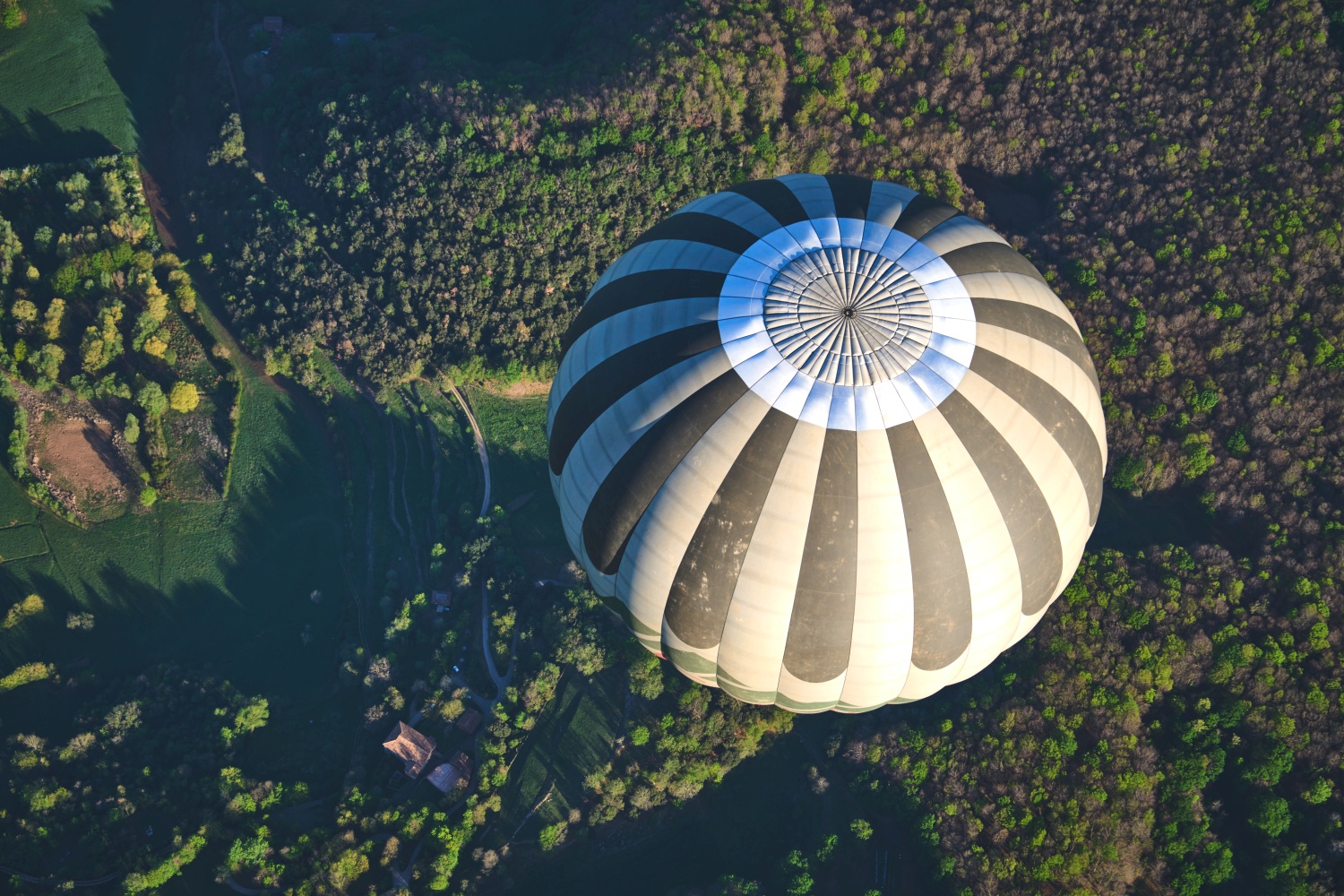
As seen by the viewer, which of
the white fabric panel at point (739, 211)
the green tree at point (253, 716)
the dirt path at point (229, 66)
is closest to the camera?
the white fabric panel at point (739, 211)

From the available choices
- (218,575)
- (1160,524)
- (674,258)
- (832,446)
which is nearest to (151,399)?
(218,575)

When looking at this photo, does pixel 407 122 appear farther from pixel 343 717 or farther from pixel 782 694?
pixel 782 694

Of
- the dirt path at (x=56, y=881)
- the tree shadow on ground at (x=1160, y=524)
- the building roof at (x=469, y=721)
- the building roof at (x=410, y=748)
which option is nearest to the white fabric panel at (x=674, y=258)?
the building roof at (x=469, y=721)

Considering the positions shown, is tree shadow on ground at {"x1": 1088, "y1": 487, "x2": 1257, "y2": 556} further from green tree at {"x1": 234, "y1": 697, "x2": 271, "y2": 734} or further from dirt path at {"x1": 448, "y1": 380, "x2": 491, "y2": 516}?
green tree at {"x1": 234, "y1": 697, "x2": 271, "y2": 734}

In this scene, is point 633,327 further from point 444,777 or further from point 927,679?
point 444,777

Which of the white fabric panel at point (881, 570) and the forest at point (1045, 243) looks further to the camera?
the forest at point (1045, 243)

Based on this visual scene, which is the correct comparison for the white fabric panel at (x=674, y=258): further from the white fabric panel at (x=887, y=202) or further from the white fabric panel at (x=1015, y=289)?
the white fabric panel at (x=1015, y=289)
